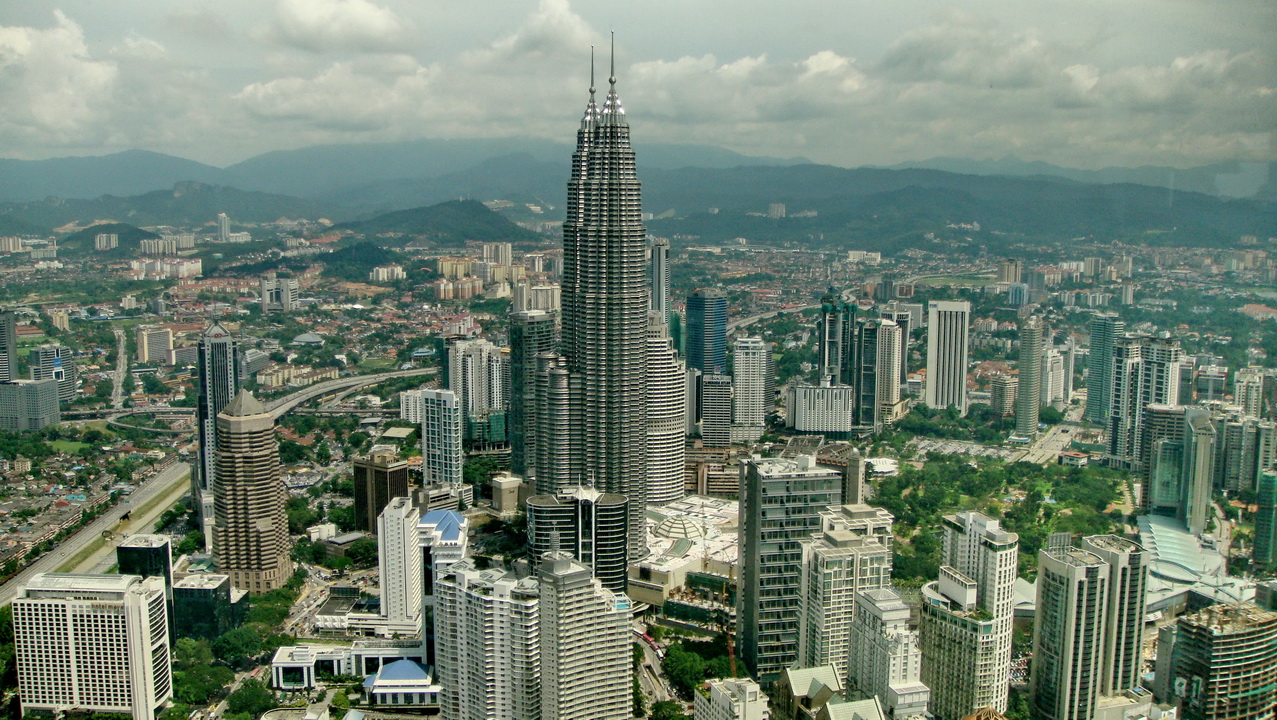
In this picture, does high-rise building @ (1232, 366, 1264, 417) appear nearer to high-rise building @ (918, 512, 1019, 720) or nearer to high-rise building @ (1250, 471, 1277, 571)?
high-rise building @ (1250, 471, 1277, 571)


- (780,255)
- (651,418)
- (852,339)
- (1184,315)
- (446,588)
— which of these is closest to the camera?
(446,588)

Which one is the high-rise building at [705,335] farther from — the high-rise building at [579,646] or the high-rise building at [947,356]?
the high-rise building at [579,646]

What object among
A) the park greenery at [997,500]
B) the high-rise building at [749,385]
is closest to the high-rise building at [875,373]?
the high-rise building at [749,385]

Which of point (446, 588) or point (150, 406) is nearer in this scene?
point (446, 588)

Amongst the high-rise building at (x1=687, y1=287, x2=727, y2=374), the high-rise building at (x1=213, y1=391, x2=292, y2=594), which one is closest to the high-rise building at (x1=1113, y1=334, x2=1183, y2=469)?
the high-rise building at (x1=687, y1=287, x2=727, y2=374)

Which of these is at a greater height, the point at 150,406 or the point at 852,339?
the point at 852,339

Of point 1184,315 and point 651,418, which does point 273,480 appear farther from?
point 1184,315

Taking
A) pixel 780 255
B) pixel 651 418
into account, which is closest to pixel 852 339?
pixel 651 418
